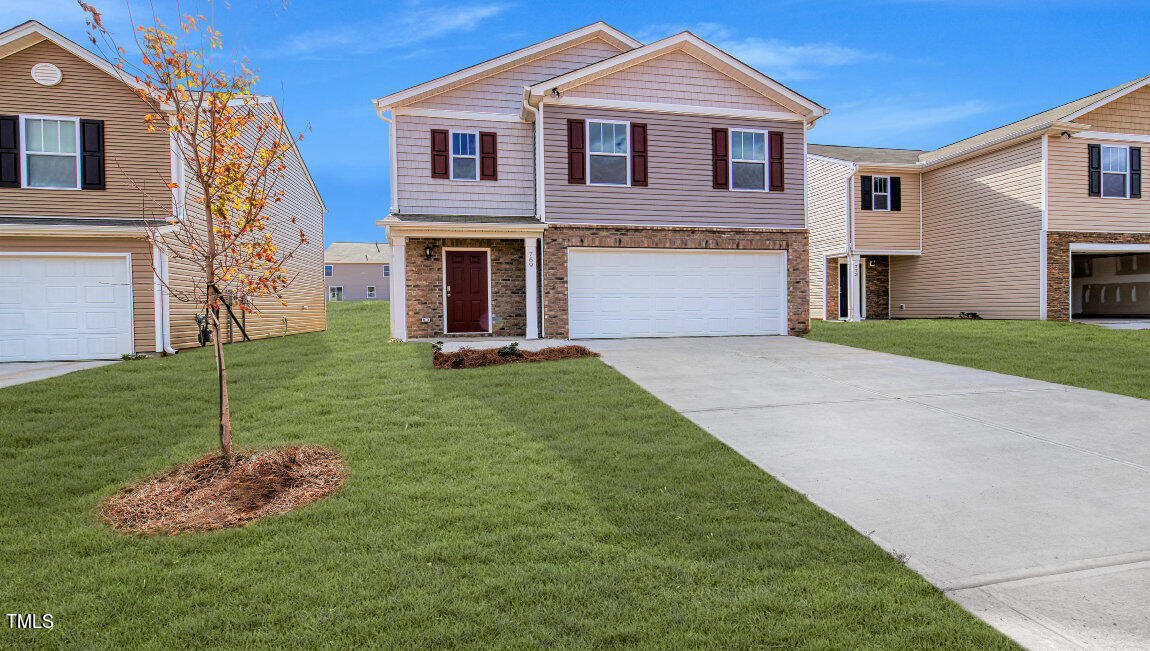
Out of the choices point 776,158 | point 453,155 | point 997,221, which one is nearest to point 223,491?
point 453,155

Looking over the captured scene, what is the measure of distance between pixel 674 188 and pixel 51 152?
44.2 feet

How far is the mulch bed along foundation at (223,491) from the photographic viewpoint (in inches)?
162

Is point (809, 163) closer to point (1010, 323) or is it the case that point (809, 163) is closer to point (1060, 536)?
point (1010, 323)

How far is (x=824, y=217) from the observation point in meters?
22.8

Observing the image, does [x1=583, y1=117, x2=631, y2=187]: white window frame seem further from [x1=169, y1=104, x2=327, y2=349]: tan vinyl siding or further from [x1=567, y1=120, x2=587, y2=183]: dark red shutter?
[x1=169, y1=104, x2=327, y2=349]: tan vinyl siding

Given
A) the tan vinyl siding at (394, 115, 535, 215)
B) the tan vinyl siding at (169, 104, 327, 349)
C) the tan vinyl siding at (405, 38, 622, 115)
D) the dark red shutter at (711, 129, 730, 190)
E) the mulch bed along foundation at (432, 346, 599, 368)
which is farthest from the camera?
the tan vinyl siding at (405, 38, 622, 115)

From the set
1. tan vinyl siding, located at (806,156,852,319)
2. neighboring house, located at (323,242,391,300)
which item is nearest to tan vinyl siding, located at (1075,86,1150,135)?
tan vinyl siding, located at (806,156,852,319)

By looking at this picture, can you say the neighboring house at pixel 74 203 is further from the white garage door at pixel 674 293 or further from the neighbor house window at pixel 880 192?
the neighbor house window at pixel 880 192

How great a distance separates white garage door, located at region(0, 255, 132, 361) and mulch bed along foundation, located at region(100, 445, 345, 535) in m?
9.60

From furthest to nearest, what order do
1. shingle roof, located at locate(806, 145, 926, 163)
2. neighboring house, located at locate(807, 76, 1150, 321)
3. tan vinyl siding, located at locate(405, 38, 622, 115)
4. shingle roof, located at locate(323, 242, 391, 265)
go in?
shingle roof, located at locate(323, 242, 391, 265), shingle roof, located at locate(806, 145, 926, 163), neighboring house, located at locate(807, 76, 1150, 321), tan vinyl siding, located at locate(405, 38, 622, 115)

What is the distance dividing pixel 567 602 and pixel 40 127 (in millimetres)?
15665

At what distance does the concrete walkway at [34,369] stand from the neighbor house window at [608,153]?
1078cm

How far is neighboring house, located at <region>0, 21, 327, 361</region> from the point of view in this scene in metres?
12.3

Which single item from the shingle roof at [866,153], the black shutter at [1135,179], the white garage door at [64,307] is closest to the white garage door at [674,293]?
the shingle roof at [866,153]
